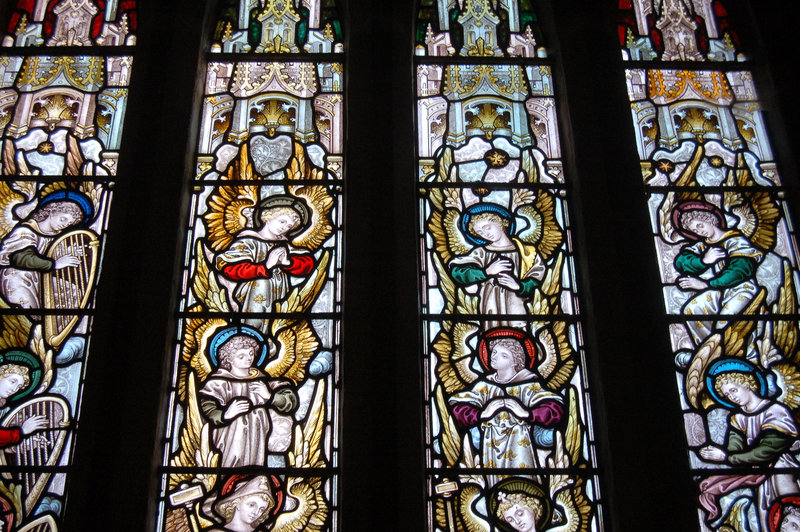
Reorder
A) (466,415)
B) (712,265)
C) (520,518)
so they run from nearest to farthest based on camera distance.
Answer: (520,518) < (466,415) < (712,265)

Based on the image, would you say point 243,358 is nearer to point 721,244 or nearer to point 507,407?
point 507,407

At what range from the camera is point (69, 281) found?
4820 millimetres

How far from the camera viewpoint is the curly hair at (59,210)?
497 centimetres

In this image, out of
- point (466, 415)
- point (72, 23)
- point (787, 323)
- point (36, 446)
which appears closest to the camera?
point (36, 446)

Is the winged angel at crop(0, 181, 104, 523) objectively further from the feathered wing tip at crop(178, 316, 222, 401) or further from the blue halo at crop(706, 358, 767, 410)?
the blue halo at crop(706, 358, 767, 410)

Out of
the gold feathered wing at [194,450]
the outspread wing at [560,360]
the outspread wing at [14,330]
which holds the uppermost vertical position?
the outspread wing at [14,330]

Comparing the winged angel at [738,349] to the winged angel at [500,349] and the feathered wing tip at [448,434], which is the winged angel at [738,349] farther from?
the feathered wing tip at [448,434]

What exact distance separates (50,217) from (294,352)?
4.84ft

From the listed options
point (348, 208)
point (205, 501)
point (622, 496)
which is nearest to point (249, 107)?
point (348, 208)

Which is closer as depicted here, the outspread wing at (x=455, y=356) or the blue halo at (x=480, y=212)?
the outspread wing at (x=455, y=356)

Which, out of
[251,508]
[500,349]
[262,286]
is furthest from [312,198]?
[251,508]

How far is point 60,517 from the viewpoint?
4.25 m

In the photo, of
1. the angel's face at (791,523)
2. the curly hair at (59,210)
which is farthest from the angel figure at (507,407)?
the curly hair at (59,210)

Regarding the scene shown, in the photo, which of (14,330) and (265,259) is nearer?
(14,330)
